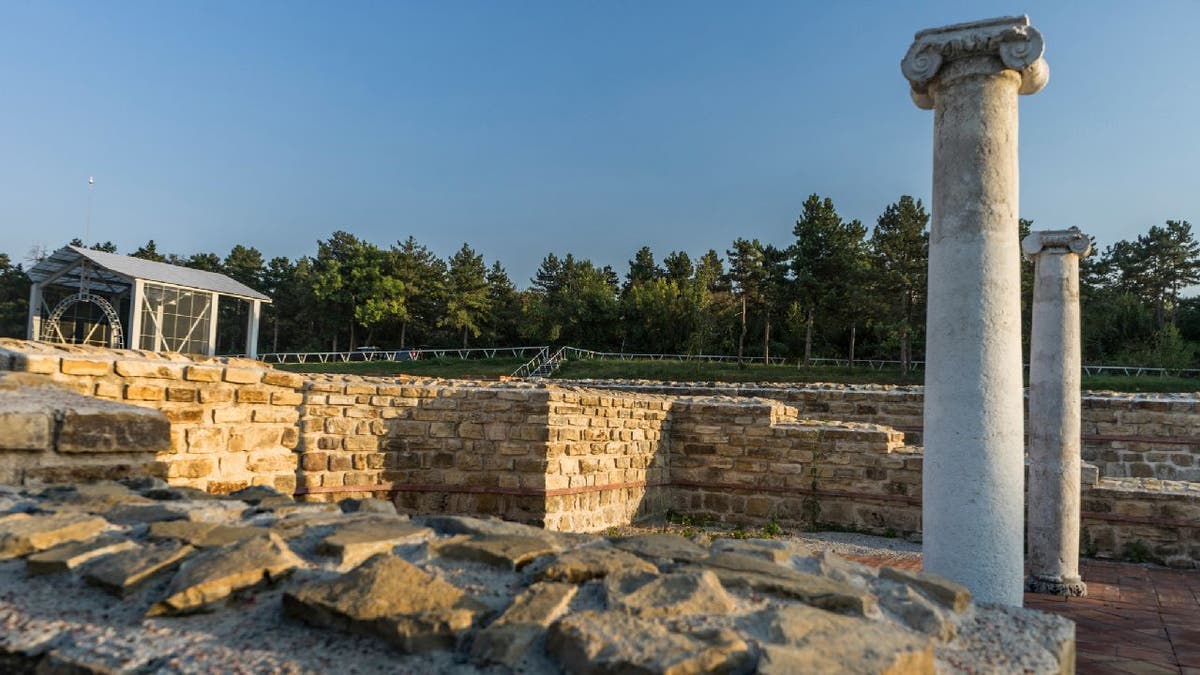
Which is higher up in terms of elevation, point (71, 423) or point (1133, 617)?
point (71, 423)

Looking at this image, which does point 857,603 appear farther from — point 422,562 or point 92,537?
point 92,537

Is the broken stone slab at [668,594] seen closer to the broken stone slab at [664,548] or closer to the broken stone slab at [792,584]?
the broken stone slab at [792,584]

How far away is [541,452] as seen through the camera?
8523mm

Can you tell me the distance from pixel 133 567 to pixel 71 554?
0.93 feet

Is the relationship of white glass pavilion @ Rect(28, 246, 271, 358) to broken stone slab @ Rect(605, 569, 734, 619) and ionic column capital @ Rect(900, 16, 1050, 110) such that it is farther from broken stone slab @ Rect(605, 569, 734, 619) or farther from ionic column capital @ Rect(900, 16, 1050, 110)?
broken stone slab @ Rect(605, 569, 734, 619)

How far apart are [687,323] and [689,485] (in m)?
29.4

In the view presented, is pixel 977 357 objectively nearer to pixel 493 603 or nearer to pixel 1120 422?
pixel 493 603

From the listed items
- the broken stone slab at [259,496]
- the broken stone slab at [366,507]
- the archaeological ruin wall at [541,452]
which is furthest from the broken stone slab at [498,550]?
the archaeological ruin wall at [541,452]

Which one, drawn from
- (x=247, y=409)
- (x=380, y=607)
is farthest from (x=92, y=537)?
(x=247, y=409)

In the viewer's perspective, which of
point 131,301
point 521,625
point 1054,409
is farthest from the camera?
point 131,301

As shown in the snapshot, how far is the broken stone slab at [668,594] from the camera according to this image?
1874 millimetres

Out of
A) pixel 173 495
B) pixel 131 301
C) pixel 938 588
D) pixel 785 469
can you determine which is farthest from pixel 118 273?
pixel 938 588

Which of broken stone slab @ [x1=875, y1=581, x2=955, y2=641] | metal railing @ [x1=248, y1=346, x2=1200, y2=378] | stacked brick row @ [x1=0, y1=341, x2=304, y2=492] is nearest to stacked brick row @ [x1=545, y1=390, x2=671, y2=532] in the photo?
stacked brick row @ [x1=0, y1=341, x2=304, y2=492]

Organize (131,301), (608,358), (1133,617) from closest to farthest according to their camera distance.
→ 1. (1133,617)
2. (131,301)
3. (608,358)
